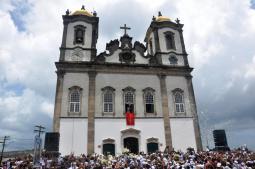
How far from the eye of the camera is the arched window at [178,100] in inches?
1015

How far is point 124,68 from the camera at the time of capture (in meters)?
26.5

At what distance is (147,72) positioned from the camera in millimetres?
26859

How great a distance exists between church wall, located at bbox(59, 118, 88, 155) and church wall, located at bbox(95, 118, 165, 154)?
1.31 metres

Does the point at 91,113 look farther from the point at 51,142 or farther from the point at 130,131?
the point at 51,142

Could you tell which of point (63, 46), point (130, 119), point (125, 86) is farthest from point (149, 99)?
point (63, 46)

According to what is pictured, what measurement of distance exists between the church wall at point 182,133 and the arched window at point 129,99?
470cm

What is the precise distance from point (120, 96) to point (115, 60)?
15.9 feet

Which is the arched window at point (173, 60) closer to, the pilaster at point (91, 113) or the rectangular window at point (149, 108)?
the rectangular window at point (149, 108)

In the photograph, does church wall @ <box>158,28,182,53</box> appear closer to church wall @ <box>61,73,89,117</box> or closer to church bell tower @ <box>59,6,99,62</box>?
church bell tower @ <box>59,6,99,62</box>

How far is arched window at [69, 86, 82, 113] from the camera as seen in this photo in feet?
77.7

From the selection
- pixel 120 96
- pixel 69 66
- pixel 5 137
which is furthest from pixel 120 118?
pixel 5 137

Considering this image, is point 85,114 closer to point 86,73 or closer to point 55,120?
point 55,120

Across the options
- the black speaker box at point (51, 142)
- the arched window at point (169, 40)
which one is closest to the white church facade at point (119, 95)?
the arched window at point (169, 40)

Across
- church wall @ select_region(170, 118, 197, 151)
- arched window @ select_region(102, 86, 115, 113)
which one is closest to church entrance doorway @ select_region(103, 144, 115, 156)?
arched window @ select_region(102, 86, 115, 113)
